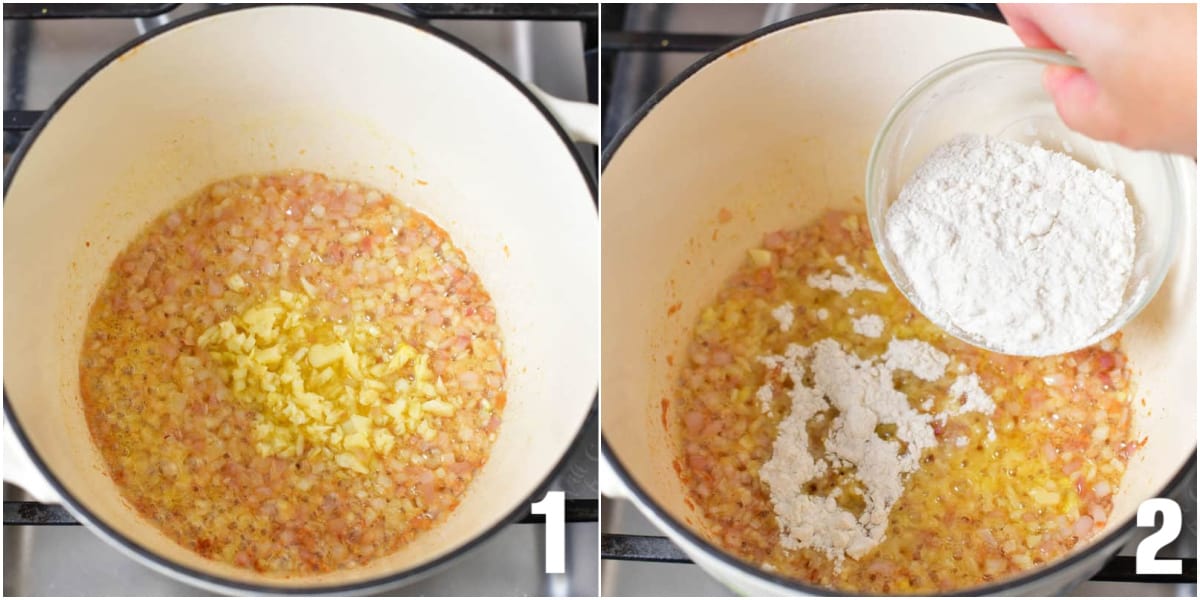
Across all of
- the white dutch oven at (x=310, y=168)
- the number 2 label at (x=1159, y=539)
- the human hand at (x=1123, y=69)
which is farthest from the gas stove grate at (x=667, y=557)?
the human hand at (x=1123, y=69)

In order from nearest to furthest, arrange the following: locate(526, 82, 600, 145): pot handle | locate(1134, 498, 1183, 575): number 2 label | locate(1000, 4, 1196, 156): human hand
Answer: locate(1000, 4, 1196, 156): human hand < locate(1134, 498, 1183, 575): number 2 label < locate(526, 82, 600, 145): pot handle

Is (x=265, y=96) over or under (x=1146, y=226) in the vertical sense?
over

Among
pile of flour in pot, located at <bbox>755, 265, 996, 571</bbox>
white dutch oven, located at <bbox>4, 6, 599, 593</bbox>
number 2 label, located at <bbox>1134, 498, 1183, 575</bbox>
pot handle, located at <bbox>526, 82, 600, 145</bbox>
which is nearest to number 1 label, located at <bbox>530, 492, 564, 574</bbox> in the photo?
white dutch oven, located at <bbox>4, 6, 599, 593</bbox>

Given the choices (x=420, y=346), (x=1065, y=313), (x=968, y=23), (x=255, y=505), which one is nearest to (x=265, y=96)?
(x=420, y=346)

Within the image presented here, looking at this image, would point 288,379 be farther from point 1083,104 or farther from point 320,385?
point 1083,104

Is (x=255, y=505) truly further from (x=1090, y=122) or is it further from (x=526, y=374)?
(x=1090, y=122)

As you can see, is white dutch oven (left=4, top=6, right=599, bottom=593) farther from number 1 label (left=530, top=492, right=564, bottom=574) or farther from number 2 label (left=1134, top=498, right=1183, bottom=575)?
number 2 label (left=1134, top=498, right=1183, bottom=575)
